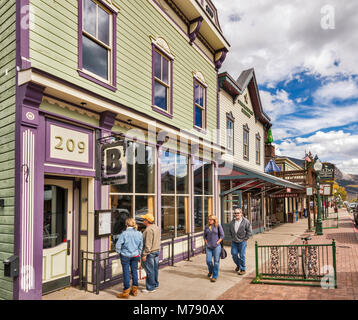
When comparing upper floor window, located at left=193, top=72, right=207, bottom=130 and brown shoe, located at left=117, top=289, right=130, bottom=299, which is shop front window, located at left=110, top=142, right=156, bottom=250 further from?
upper floor window, located at left=193, top=72, right=207, bottom=130

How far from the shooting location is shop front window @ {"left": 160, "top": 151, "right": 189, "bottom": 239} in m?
9.95

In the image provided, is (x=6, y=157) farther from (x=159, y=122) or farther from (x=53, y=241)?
(x=159, y=122)

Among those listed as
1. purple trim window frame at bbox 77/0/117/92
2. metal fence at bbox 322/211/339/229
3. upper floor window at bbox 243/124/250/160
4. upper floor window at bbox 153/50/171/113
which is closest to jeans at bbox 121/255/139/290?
purple trim window frame at bbox 77/0/117/92

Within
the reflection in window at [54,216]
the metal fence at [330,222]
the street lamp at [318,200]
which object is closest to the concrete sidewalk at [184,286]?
the reflection in window at [54,216]

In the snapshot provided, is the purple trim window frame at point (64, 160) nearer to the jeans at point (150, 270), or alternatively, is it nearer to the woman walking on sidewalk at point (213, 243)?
the jeans at point (150, 270)

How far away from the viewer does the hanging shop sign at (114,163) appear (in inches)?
265

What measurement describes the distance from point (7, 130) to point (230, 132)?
11483 millimetres

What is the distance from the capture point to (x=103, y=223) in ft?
23.3

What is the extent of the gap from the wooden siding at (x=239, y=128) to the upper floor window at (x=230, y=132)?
1.15ft

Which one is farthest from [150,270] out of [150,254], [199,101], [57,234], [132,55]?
[199,101]

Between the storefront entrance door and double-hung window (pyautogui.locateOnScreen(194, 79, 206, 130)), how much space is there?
6244mm
